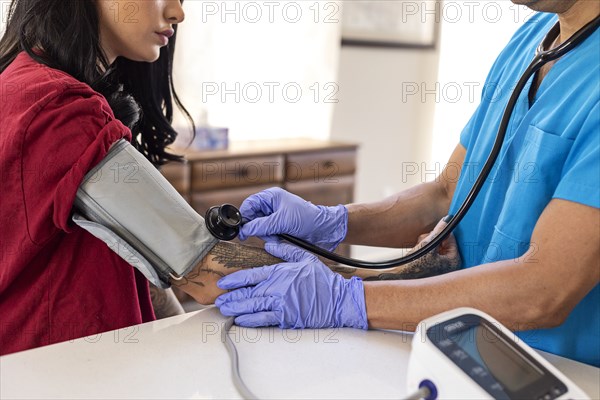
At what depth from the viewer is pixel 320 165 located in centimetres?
330

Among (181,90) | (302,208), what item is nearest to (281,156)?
(181,90)

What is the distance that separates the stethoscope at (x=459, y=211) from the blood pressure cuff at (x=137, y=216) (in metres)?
0.05

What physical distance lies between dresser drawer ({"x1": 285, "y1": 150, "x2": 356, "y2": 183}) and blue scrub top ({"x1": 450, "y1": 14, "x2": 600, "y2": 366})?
1.84 meters

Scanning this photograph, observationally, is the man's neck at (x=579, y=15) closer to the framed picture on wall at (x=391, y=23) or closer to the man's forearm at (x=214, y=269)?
the man's forearm at (x=214, y=269)

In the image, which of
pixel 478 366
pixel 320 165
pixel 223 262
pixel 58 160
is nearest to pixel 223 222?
pixel 223 262

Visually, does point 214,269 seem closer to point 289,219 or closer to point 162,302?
point 289,219

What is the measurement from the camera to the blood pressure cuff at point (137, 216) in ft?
3.52

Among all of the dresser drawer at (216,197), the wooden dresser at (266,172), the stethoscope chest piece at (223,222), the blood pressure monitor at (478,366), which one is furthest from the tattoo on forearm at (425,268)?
the dresser drawer at (216,197)

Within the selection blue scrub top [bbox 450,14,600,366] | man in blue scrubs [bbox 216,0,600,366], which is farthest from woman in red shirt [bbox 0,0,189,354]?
blue scrub top [bbox 450,14,600,366]

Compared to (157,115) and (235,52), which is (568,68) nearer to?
(157,115)

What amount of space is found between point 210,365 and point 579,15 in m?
0.87

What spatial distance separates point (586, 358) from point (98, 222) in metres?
0.84

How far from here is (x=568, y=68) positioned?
1.19 metres

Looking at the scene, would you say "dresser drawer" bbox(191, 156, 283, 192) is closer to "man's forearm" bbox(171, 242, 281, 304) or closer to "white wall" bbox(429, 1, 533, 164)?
"white wall" bbox(429, 1, 533, 164)
